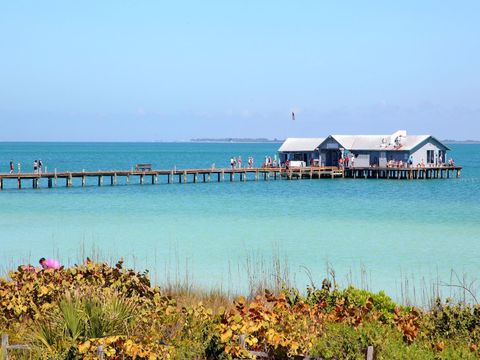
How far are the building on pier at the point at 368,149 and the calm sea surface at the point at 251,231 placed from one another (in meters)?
12.8

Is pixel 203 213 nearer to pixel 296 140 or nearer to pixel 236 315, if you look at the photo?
pixel 236 315

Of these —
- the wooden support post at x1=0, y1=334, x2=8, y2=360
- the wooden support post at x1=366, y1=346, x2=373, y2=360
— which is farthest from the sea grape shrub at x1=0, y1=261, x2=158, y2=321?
the wooden support post at x1=366, y1=346, x2=373, y2=360

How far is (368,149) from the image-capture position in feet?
255

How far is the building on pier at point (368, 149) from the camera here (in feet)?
250

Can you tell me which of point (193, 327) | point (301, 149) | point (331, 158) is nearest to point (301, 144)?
point (301, 149)

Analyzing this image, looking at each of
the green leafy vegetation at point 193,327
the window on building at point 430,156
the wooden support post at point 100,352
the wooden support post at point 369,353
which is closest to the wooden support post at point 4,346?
the green leafy vegetation at point 193,327

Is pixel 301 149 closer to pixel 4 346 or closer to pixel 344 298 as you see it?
pixel 344 298

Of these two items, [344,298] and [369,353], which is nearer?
[369,353]

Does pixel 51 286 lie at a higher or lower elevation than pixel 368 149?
lower

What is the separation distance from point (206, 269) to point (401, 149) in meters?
53.1

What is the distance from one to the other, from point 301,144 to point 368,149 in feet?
24.9

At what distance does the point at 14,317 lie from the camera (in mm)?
12203

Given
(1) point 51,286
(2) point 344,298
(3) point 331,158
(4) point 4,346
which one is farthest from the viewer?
(3) point 331,158

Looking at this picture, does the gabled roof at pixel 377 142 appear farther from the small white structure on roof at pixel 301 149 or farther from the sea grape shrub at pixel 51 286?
the sea grape shrub at pixel 51 286
